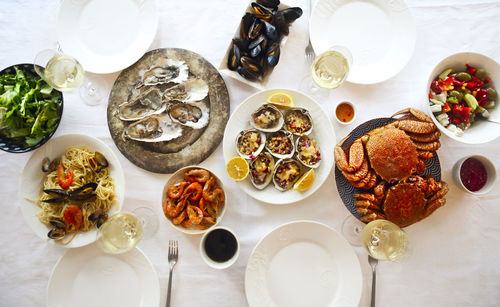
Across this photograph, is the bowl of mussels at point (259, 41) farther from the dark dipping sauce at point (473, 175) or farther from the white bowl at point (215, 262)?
the dark dipping sauce at point (473, 175)

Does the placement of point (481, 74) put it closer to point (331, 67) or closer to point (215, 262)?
point (331, 67)

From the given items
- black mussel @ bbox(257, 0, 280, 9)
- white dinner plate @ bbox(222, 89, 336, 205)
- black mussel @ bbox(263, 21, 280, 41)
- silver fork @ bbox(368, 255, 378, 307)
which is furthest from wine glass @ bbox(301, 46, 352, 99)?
silver fork @ bbox(368, 255, 378, 307)

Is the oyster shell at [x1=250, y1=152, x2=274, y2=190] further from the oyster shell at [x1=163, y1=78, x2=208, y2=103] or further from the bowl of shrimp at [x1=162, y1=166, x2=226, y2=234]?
the oyster shell at [x1=163, y1=78, x2=208, y2=103]

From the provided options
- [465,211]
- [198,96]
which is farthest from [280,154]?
[465,211]

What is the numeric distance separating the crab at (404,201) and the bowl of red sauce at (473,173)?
107mm

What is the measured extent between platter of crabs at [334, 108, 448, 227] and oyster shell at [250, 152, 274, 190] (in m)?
0.33

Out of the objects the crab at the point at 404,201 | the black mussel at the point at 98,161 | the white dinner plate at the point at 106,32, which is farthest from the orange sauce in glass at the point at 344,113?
the black mussel at the point at 98,161

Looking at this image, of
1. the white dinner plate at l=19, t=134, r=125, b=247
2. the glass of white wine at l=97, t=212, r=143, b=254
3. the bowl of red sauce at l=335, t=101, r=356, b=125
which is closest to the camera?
the glass of white wine at l=97, t=212, r=143, b=254

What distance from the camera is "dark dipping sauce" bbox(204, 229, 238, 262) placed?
1561mm

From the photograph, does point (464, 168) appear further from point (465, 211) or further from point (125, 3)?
point (125, 3)

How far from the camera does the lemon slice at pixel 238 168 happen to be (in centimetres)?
154

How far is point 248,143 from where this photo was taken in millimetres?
1634

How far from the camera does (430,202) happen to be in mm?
1591

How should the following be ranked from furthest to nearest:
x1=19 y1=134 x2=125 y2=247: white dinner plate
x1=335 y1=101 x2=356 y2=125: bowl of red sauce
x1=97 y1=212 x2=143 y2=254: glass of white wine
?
x1=335 y1=101 x2=356 y2=125: bowl of red sauce, x1=19 y1=134 x2=125 y2=247: white dinner plate, x1=97 y1=212 x2=143 y2=254: glass of white wine
